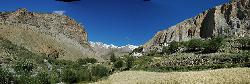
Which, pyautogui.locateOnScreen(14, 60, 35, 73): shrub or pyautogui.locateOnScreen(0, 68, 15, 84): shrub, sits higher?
pyautogui.locateOnScreen(14, 60, 35, 73): shrub

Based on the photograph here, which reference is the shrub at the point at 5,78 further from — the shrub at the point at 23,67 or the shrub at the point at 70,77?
the shrub at the point at 23,67

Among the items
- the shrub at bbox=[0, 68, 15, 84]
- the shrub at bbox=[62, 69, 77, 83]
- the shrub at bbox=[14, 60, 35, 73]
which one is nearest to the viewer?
the shrub at bbox=[62, 69, 77, 83]

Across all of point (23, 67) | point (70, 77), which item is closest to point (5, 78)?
point (70, 77)

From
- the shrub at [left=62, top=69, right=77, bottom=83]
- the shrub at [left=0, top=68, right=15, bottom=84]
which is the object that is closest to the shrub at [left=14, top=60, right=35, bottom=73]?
the shrub at [left=0, top=68, right=15, bottom=84]

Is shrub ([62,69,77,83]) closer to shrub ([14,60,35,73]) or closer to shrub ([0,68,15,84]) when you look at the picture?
shrub ([0,68,15,84])

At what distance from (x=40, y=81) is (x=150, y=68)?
22.8 metres

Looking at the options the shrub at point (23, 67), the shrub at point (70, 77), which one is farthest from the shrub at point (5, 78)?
the shrub at point (23, 67)

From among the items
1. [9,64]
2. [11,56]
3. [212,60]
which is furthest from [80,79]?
[11,56]

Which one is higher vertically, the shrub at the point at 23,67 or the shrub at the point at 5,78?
the shrub at the point at 23,67

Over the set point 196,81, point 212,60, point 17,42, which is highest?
point 17,42

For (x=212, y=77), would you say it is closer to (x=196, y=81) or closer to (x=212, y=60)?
(x=196, y=81)

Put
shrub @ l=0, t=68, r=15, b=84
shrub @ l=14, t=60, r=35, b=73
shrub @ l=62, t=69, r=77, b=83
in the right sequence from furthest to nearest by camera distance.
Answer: shrub @ l=14, t=60, r=35, b=73, shrub @ l=0, t=68, r=15, b=84, shrub @ l=62, t=69, r=77, b=83

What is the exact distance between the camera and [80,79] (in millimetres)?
80500

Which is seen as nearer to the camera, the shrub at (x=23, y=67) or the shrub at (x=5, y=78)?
the shrub at (x=5, y=78)
